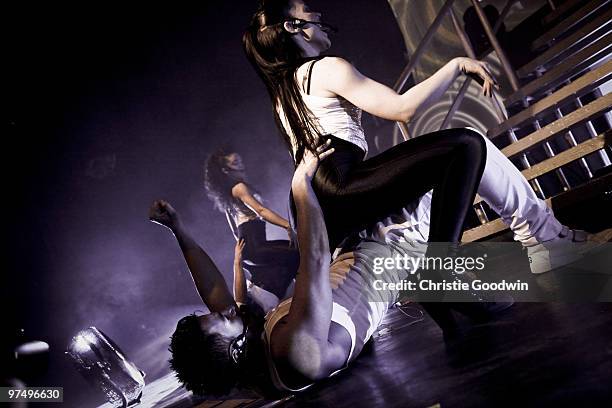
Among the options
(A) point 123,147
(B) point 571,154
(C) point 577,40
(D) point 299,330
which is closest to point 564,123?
(B) point 571,154

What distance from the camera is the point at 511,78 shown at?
3.09 metres

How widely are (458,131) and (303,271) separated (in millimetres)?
661

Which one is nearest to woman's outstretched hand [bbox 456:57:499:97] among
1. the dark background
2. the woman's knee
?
the woman's knee

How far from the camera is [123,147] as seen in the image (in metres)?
5.77

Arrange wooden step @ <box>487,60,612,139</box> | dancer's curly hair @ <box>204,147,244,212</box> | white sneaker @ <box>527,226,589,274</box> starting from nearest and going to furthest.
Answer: white sneaker @ <box>527,226,589,274</box>
wooden step @ <box>487,60,612,139</box>
dancer's curly hair @ <box>204,147,244,212</box>

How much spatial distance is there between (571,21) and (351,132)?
7.62 ft

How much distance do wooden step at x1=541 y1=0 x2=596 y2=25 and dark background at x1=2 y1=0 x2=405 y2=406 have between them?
2591mm

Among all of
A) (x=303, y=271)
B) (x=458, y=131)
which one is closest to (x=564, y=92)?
(x=458, y=131)

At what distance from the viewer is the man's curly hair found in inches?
47.5

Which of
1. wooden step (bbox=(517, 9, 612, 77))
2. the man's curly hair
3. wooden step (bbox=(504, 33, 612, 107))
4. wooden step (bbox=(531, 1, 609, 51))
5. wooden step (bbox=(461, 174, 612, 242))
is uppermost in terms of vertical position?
wooden step (bbox=(531, 1, 609, 51))

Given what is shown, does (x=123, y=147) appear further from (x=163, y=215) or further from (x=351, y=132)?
(x=351, y=132)

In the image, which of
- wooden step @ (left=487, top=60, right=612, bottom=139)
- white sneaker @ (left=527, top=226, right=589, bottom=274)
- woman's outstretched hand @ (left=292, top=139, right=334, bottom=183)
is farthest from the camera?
wooden step @ (left=487, top=60, right=612, bottom=139)

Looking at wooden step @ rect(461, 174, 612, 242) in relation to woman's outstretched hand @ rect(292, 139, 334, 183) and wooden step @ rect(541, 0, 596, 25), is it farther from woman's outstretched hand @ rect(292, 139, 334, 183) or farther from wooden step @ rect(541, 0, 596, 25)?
wooden step @ rect(541, 0, 596, 25)

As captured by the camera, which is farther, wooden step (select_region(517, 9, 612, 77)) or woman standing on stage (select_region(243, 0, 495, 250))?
wooden step (select_region(517, 9, 612, 77))
